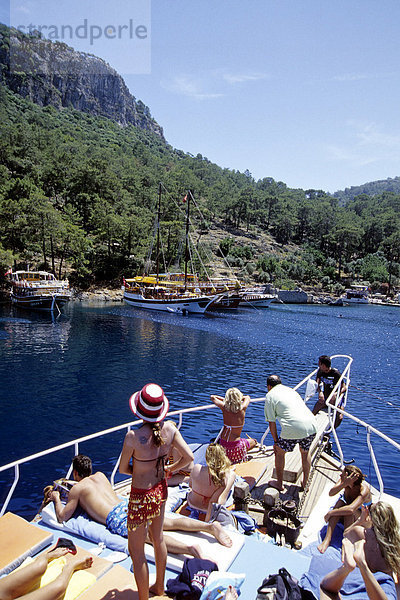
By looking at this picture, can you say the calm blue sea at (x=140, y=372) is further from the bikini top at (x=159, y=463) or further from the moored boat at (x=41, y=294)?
the bikini top at (x=159, y=463)

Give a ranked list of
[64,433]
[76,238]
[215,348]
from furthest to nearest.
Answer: [76,238] → [215,348] → [64,433]

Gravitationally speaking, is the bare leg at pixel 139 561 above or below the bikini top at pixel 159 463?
below

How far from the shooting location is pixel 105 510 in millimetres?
4516

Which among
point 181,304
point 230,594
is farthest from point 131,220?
point 230,594

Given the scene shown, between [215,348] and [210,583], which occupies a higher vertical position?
[210,583]

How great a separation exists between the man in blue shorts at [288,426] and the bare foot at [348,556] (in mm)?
1889

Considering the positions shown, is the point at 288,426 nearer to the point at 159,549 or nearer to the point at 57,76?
the point at 159,549

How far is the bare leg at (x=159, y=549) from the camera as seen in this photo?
10.8ft

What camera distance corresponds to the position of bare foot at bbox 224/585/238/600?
10.2ft

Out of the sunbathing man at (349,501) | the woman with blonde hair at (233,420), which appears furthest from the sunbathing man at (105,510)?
the woman with blonde hair at (233,420)

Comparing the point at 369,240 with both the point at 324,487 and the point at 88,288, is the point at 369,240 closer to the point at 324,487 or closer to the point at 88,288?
the point at 88,288

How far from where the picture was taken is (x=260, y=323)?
143 feet

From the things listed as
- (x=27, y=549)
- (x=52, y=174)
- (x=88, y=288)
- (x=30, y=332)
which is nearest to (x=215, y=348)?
(x=30, y=332)

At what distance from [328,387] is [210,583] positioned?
5419 mm
